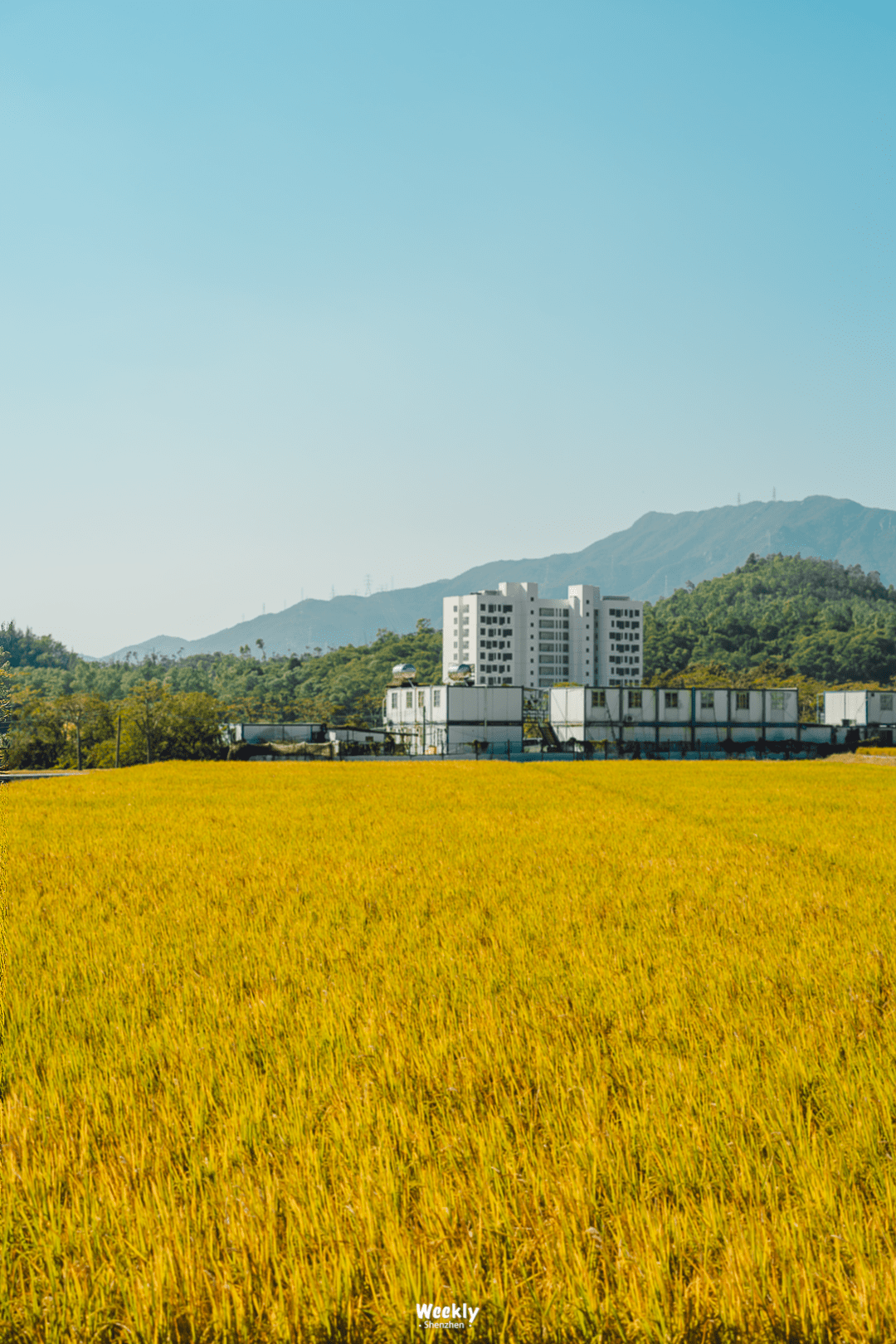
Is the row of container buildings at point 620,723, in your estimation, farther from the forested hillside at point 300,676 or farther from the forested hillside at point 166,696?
the forested hillside at point 300,676

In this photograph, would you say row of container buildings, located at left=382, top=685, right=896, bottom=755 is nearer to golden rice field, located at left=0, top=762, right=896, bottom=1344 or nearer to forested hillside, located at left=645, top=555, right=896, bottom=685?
golden rice field, located at left=0, top=762, right=896, bottom=1344

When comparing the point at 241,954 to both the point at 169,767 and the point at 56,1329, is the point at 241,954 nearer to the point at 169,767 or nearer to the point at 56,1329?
the point at 56,1329

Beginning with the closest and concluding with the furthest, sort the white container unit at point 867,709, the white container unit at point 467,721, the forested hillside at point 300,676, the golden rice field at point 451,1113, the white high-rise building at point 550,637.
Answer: the golden rice field at point 451,1113 < the white container unit at point 467,721 < the white container unit at point 867,709 < the forested hillside at point 300,676 < the white high-rise building at point 550,637

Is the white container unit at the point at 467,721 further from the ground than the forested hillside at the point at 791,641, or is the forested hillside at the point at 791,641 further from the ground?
the forested hillside at the point at 791,641

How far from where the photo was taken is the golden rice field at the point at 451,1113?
2.27m

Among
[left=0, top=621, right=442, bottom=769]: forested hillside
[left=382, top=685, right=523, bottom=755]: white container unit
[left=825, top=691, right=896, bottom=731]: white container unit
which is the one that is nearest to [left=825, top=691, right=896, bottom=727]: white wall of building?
[left=825, top=691, right=896, bottom=731]: white container unit

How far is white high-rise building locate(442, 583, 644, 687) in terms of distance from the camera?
153m

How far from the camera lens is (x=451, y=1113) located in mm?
3445

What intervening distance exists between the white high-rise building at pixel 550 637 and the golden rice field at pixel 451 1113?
474 ft

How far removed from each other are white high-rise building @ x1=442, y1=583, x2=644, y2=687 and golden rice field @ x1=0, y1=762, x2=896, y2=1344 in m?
144

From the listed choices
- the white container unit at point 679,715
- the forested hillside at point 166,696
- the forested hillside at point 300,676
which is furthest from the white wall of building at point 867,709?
the forested hillside at point 166,696

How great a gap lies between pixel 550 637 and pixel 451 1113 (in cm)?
15550

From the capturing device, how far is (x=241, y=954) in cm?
616

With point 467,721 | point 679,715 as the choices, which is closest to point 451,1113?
point 679,715
